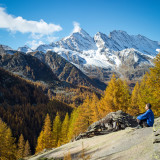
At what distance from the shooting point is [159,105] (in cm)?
1725

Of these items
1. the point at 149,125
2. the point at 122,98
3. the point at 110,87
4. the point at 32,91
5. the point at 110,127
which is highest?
the point at 32,91

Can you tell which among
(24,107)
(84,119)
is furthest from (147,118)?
(24,107)

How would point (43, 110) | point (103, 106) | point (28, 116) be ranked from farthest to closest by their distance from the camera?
point (43, 110) → point (28, 116) → point (103, 106)

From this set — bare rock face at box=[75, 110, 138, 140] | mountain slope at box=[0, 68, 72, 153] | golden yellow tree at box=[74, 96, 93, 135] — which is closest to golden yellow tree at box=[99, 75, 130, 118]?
golden yellow tree at box=[74, 96, 93, 135]

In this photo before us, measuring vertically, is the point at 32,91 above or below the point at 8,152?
above

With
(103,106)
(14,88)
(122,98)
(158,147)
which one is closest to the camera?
(158,147)

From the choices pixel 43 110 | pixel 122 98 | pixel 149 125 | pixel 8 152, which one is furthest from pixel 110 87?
pixel 43 110

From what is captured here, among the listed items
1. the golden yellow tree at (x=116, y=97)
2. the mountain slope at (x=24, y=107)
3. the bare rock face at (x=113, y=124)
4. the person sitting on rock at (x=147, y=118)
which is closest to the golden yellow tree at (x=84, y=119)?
the golden yellow tree at (x=116, y=97)

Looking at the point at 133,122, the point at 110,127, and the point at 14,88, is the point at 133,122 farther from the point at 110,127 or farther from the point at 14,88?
the point at 14,88

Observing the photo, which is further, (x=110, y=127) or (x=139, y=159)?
(x=110, y=127)

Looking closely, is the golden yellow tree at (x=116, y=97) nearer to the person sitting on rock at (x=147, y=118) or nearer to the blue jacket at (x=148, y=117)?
the person sitting on rock at (x=147, y=118)

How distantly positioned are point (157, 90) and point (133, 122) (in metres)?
5.27

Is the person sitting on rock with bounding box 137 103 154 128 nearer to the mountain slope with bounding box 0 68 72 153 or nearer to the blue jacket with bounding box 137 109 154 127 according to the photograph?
the blue jacket with bounding box 137 109 154 127

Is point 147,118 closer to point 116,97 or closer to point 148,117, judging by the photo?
point 148,117
